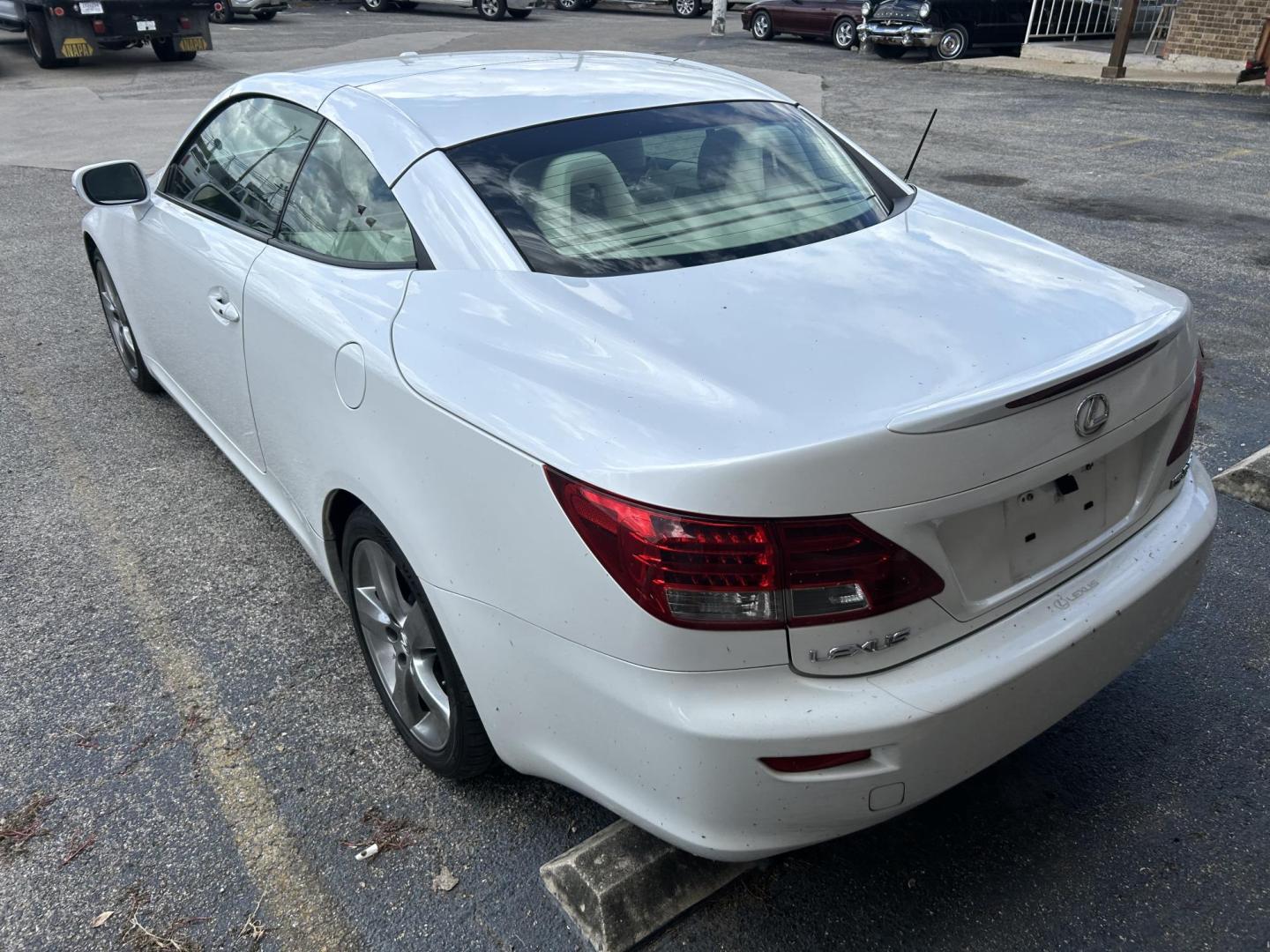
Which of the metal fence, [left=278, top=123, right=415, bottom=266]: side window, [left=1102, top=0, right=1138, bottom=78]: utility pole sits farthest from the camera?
the metal fence

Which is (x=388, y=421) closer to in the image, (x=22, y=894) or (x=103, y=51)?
(x=22, y=894)

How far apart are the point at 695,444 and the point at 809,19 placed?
2239 centimetres

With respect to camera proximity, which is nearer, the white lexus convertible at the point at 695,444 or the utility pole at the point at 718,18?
the white lexus convertible at the point at 695,444

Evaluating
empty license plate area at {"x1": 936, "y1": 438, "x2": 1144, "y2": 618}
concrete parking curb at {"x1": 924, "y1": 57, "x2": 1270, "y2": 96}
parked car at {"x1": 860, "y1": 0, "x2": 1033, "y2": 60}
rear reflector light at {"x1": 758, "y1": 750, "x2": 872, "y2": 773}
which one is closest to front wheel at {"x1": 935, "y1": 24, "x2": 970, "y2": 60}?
parked car at {"x1": 860, "y1": 0, "x2": 1033, "y2": 60}

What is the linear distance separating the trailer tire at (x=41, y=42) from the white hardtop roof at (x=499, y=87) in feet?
52.1

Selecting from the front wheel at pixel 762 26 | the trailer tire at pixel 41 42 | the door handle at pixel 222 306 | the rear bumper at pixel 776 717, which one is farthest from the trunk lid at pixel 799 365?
the front wheel at pixel 762 26

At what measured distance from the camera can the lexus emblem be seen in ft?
6.52

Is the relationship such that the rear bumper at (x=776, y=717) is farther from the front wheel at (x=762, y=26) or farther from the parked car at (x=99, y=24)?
the front wheel at (x=762, y=26)

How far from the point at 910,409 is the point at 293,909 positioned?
1720 millimetres

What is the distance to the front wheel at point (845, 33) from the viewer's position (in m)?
21.1

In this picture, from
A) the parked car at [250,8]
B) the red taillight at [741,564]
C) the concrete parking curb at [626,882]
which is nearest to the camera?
the red taillight at [741,564]

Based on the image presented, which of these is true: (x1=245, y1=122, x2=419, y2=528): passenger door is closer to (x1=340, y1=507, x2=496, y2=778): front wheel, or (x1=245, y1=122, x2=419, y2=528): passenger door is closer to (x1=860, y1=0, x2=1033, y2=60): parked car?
(x1=340, y1=507, x2=496, y2=778): front wheel

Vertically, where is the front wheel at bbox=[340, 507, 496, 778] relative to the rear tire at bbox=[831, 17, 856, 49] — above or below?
below

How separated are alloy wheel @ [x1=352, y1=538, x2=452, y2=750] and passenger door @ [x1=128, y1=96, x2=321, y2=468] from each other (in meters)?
0.80
